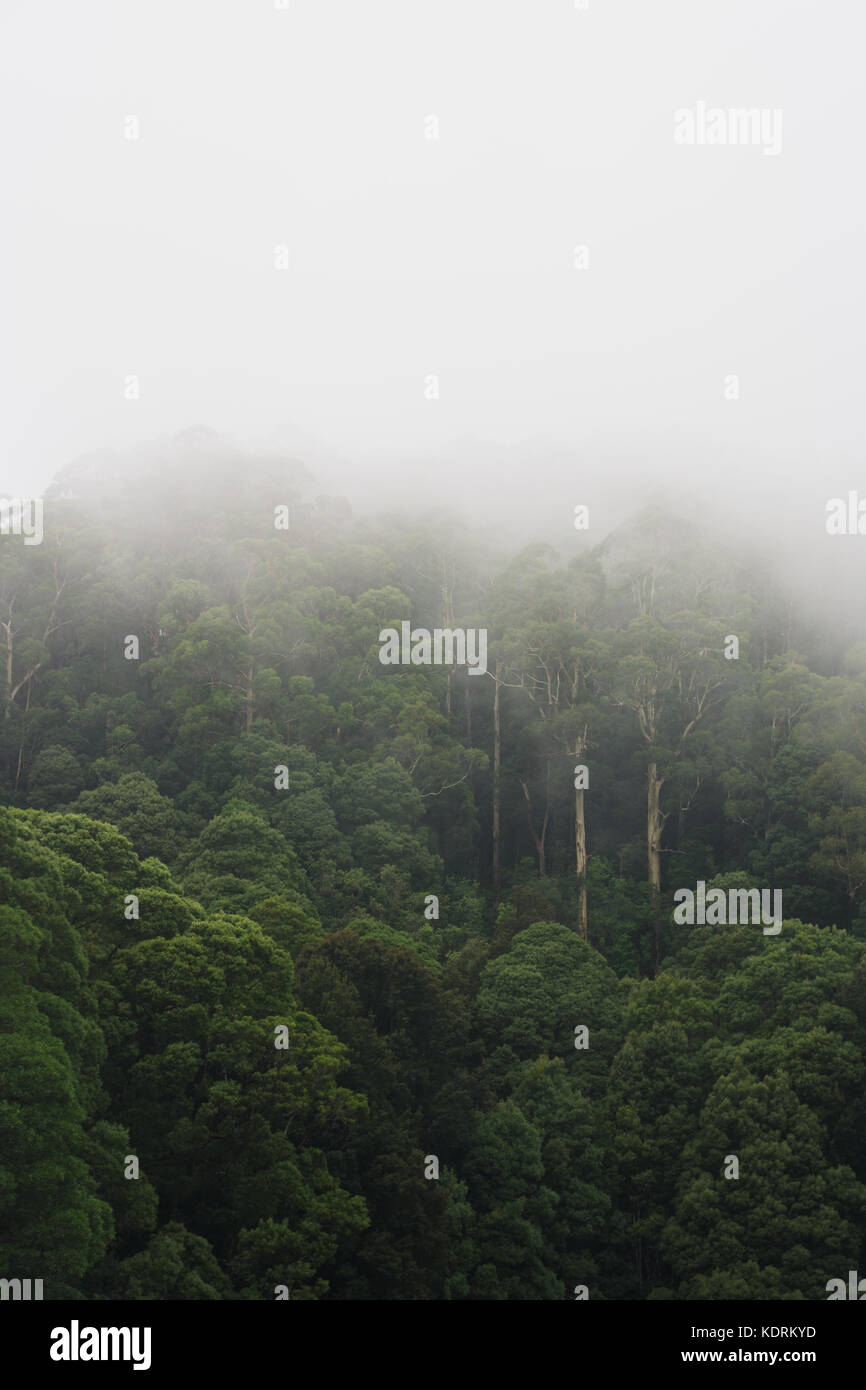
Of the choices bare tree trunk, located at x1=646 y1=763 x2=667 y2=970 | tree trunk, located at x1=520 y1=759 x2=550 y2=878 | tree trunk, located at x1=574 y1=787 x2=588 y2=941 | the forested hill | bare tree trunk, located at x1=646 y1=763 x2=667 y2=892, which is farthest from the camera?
tree trunk, located at x1=520 y1=759 x2=550 y2=878

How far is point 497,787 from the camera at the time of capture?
206ft

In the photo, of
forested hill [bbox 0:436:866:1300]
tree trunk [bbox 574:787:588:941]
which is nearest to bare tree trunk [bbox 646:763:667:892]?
forested hill [bbox 0:436:866:1300]

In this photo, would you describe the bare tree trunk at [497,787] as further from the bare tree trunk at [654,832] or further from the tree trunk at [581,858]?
the bare tree trunk at [654,832]

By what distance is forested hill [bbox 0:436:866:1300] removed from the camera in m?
29.5

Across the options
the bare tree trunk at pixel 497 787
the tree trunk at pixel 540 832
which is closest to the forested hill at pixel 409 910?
the bare tree trunk at pixel 497 787

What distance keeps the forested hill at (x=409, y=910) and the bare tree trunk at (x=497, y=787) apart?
274mm

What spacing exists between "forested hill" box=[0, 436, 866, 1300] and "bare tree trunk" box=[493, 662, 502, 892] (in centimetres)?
27

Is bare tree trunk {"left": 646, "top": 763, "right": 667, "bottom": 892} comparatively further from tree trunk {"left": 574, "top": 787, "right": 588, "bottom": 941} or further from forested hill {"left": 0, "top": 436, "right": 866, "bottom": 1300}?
tree trunk {"left": 574, "top": 787, "right": 588, "bottom": 941}

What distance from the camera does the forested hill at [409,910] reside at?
1160 inches

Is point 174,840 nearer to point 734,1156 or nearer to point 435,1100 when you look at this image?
point 435,1100

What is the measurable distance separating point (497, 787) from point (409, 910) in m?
14.8

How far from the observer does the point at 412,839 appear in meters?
51.9
